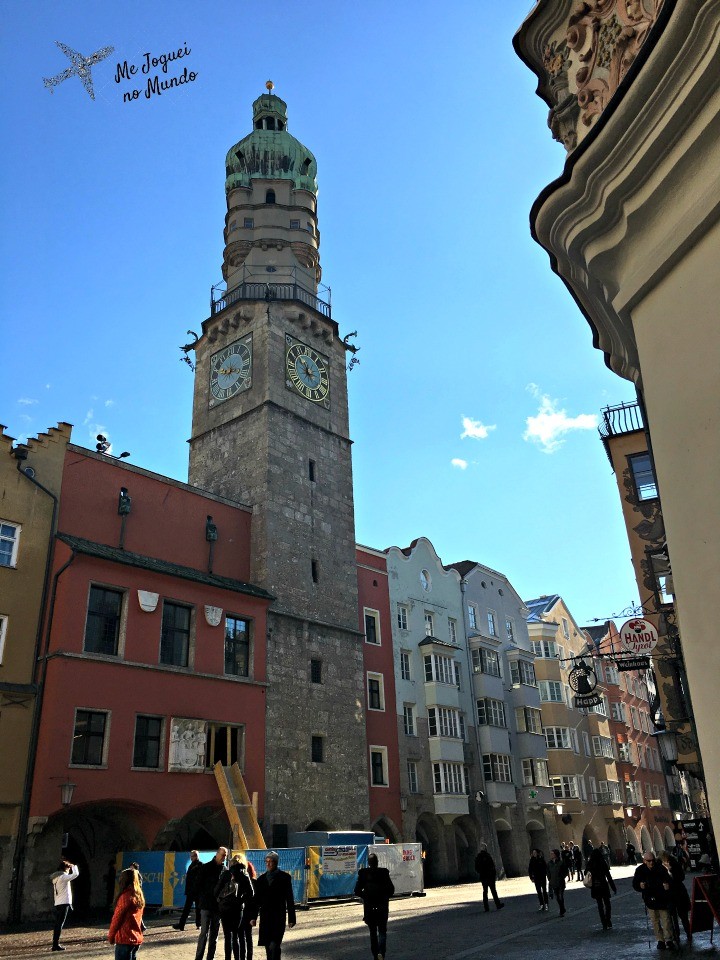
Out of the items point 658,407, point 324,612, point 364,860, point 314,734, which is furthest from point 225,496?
point 658,407

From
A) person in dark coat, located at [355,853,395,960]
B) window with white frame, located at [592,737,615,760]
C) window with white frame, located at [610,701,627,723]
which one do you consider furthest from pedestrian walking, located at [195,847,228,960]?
window with white frame, located at [610,701,627,723]

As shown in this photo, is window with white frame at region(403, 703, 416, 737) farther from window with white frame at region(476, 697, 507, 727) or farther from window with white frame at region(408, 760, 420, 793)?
window with white frame at region(476, 697, 507, 727)

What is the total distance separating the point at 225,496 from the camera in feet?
105

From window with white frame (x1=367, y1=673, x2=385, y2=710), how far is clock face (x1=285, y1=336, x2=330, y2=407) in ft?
40.2

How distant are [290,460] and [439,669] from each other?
12.5 meters

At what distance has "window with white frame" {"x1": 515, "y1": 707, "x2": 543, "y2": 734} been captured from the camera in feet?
137

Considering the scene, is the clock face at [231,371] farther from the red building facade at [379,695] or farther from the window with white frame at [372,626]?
the window with white frame at [372,626]

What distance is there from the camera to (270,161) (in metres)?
42.2

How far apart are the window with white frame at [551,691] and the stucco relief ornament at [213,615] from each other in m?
25.6

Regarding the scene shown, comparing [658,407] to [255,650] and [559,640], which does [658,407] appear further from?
[559,640]

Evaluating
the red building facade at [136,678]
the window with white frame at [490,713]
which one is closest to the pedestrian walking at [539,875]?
the red building facade at [136,678]

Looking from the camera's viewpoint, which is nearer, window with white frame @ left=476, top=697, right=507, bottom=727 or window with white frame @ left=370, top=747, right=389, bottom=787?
window with white frame @ left=370, top=747, right=389, bottom=787

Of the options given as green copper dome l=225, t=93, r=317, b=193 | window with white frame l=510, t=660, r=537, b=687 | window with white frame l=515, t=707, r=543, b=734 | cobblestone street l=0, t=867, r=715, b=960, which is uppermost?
green copper dome l=225, t=93, r=317, b=193

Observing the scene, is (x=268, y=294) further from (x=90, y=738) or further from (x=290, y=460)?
(x=90, y=738)
